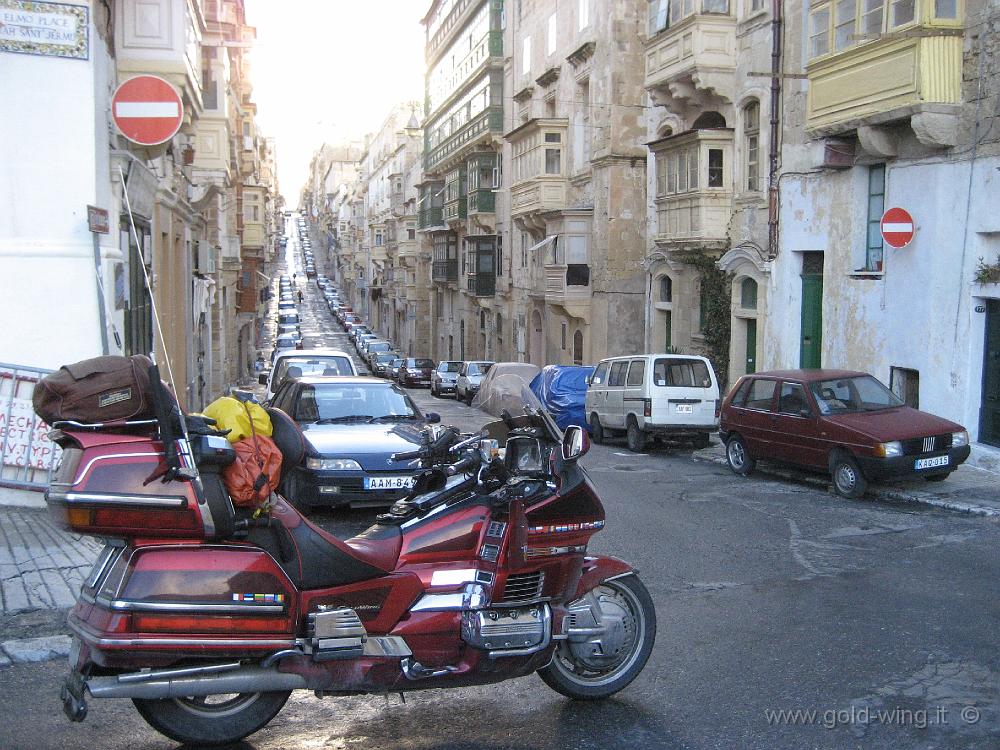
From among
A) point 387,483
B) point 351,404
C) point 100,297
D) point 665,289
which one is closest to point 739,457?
point 351,404

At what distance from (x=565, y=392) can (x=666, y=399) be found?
4416 mm

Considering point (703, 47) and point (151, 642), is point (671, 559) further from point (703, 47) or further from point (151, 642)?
point (703, 47)

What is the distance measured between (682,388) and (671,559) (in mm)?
10946

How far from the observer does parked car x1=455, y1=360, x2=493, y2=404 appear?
38.6 metres

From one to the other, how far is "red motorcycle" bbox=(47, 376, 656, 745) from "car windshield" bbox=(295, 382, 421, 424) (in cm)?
700

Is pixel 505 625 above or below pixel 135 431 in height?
below

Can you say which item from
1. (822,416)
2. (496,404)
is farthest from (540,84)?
(496,404)

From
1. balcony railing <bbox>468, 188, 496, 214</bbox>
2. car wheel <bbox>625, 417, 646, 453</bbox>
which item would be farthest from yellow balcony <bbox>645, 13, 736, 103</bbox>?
balcony railing <bbox>468, 188, 496, 214</bbox>

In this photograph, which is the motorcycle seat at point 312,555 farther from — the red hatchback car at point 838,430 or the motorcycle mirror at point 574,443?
the red hatchback car at point 838,430

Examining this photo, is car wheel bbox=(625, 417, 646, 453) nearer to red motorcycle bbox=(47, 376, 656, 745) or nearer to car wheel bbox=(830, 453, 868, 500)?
car wheel bbox=(830, 453, 868, 500)

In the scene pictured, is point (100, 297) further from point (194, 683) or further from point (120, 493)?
point (194, 683)

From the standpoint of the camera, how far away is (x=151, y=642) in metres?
4.59

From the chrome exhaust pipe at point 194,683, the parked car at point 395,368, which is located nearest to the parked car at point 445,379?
the parked car at point 395,368

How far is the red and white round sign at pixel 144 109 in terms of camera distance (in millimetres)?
12016
